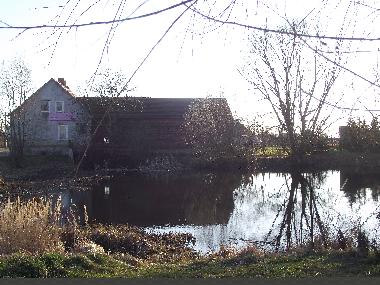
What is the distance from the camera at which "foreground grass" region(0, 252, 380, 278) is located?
5.93 metres

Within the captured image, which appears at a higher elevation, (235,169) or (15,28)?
(15,28)

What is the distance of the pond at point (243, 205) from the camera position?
12305 mm

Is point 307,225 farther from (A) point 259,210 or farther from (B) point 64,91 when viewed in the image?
(B) point 64,91

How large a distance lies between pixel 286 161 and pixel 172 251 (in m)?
21.8

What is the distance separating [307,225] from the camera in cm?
1280

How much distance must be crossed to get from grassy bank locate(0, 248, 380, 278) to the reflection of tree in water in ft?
7.31

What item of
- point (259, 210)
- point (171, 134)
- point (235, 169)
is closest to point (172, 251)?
point (259, 210)

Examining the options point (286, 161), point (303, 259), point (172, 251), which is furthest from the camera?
point (286, 161)

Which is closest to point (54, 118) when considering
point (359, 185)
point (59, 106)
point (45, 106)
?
point (59, 106)

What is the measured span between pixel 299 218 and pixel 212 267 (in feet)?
24.5

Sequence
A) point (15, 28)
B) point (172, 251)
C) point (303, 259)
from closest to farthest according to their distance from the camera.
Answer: point (15, 28), point (303, 259), point (172, 251)

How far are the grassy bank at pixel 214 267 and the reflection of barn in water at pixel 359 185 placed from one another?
1024 centimetres

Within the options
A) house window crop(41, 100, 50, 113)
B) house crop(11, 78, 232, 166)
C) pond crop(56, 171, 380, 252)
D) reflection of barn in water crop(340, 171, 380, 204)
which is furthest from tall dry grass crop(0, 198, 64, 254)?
house window crop(41, 100, 50, 113)

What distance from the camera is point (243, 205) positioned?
17922 millimetres
